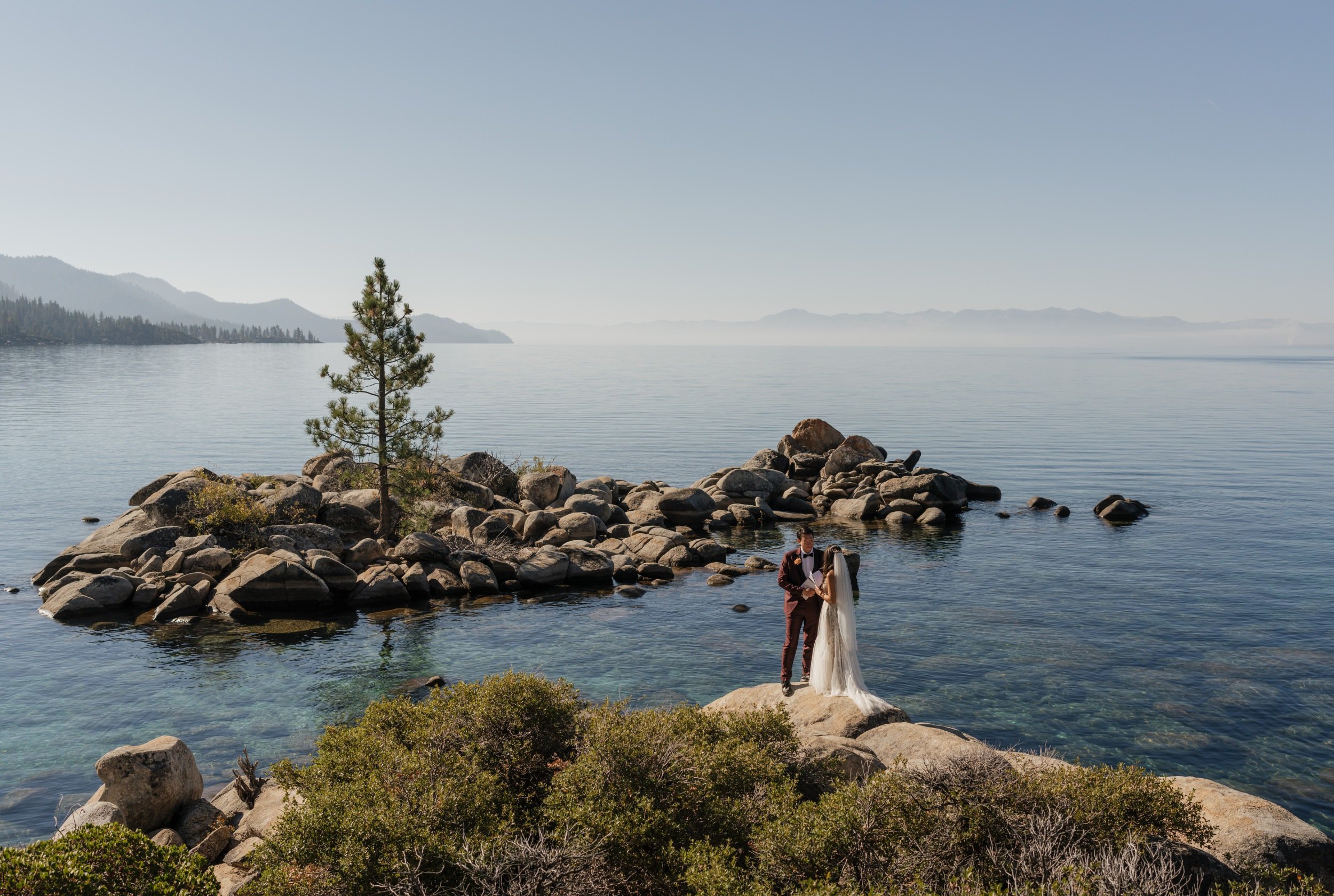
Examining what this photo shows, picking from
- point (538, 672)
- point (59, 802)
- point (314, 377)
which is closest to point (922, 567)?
point (538, 672)

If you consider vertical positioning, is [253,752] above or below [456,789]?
below

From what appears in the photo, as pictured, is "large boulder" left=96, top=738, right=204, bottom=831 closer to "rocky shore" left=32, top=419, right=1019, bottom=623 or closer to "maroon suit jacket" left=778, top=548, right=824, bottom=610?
"maroon suit jacket" left=778, top=548, right=824, bottom=610

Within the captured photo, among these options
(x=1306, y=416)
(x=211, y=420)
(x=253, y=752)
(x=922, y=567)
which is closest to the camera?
(x=253, y=752)

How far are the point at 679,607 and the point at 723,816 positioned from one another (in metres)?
18.9

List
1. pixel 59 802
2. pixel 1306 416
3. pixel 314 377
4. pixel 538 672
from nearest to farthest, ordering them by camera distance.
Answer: pixel 59 802
pixel 538 672
pixel 1306 416
pixel 314 377

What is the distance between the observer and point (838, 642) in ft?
51.1

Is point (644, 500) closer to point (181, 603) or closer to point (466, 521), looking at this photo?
point (466, 521)

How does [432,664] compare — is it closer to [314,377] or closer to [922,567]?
[922,567]

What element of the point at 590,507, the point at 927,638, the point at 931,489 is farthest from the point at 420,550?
the point at 931,489

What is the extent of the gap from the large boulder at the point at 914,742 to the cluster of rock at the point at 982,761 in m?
0.02

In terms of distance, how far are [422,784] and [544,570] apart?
68.9ft

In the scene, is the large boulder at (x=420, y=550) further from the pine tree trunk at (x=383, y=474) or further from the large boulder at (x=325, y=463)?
the large boulder at (x=325, y=463)

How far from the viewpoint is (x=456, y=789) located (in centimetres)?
993

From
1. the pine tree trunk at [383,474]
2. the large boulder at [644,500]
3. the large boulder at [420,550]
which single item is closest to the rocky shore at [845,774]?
the large boulder at [420,550]
